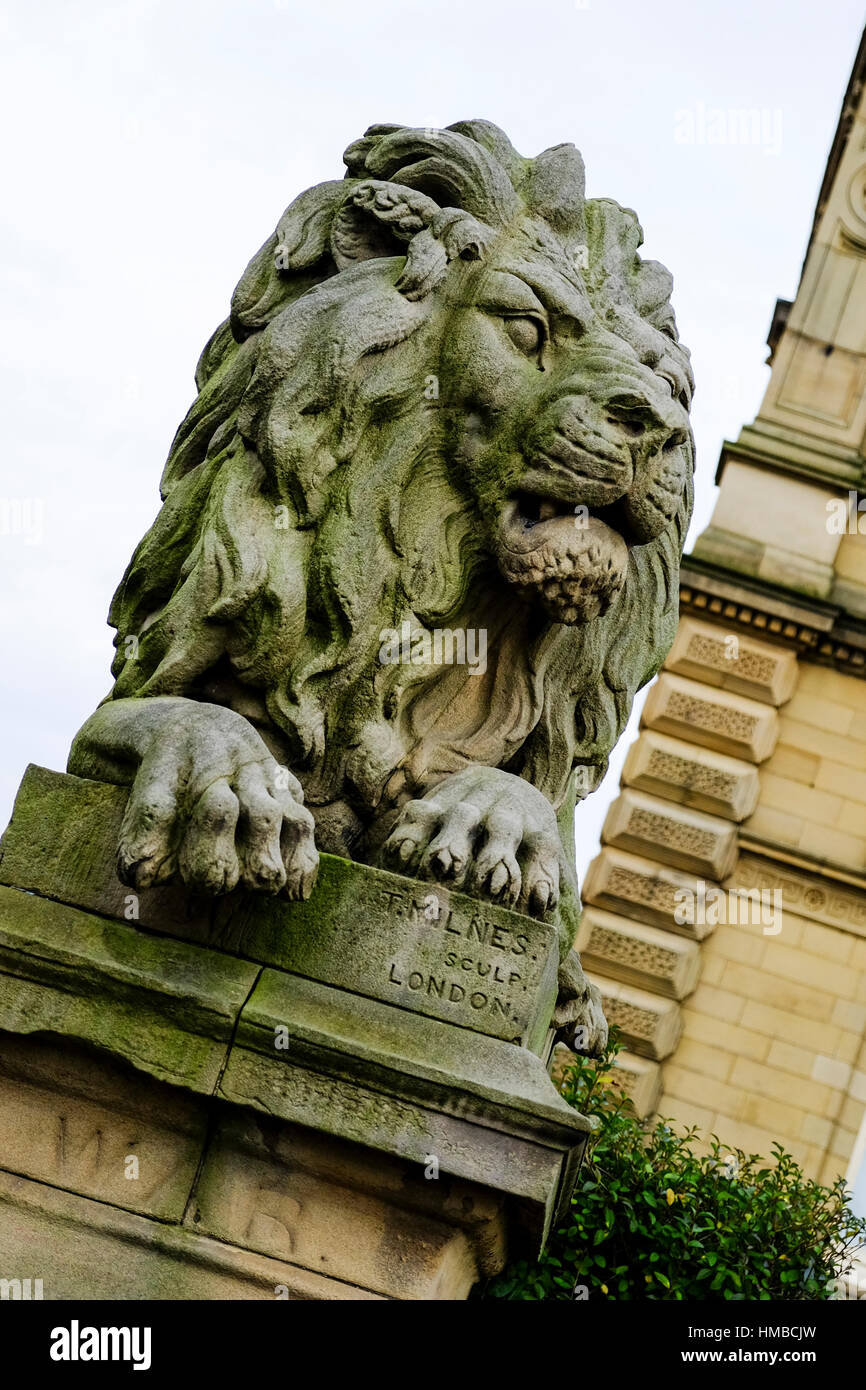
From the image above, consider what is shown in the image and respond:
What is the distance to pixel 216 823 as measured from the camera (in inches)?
118

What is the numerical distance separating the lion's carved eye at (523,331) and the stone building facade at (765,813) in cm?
958

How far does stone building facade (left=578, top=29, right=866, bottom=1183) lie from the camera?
1280 centimetres

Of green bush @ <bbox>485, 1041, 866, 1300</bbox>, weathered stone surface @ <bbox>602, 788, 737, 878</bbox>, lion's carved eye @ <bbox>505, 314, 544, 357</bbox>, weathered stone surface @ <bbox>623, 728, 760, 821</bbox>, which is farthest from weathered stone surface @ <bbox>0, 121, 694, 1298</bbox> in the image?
weathered stone surface @ <bbox>623, 728, 760, 821</bbox>

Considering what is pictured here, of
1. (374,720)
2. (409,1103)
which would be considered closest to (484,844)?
(374,720)

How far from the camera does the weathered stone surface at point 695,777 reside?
523 inches

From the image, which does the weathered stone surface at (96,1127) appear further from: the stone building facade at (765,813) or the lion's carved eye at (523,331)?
the stone building facade at (765,813)

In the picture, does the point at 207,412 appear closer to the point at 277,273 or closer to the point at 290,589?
the point at 277,273

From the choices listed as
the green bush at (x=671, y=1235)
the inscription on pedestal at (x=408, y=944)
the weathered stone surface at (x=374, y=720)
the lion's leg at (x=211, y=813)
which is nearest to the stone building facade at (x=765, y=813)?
the green bush at (x=671, y=1235)

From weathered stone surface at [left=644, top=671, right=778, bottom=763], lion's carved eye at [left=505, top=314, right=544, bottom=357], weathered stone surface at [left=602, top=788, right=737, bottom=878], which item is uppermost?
weathered stone surface at [left=644, top=671, right=778, bottom=763]

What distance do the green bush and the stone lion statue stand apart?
2274 mm

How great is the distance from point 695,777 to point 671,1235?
302 inches

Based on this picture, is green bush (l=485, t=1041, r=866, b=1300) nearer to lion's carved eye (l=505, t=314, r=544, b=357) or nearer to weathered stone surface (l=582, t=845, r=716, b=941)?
lion's carved eye (l=505, t=314, r=544, b=357)

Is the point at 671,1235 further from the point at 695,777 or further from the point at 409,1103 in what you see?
the point at 695,777

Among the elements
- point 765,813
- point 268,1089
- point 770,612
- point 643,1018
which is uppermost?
point 770,612
